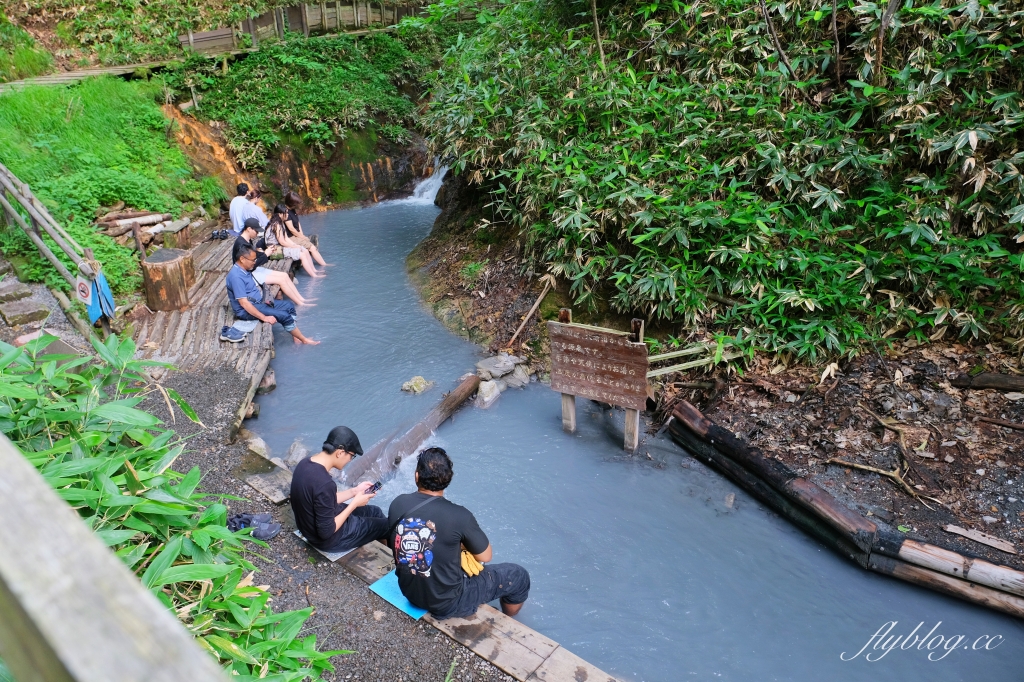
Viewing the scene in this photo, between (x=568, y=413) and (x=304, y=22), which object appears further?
(x=304, y=22)

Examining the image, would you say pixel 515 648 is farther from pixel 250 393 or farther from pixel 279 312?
pixel 279 312

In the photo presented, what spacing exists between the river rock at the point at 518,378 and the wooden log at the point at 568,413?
1.12 meters

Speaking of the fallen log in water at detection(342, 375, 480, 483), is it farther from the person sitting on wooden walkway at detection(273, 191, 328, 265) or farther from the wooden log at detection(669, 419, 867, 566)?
the person sitting on wooden walkway at detection(273, 191, 328, 265)

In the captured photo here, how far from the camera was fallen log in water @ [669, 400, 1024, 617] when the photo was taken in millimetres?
5094

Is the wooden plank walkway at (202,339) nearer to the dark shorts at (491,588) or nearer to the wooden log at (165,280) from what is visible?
the wooden log at (165,280)

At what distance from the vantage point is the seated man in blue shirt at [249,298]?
8367mm

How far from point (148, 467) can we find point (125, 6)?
728 inches

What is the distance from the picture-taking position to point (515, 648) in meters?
4.18

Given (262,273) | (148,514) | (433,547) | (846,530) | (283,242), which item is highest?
(148,514)

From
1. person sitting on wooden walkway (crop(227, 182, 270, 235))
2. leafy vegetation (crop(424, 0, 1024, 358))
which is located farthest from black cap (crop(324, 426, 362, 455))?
person sitting on wooden walkway (crop(227, 182, 270, 235))

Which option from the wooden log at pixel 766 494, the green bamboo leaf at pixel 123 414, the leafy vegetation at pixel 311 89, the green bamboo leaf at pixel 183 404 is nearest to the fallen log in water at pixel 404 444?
the wooden log at pixel 766 494

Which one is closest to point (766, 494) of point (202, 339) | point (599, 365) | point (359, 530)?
point (599, 365)

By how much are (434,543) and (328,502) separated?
0.99m

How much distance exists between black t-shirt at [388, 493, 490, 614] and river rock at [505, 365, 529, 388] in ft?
14.2
